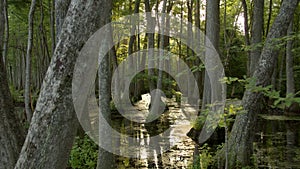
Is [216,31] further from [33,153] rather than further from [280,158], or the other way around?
[33,153]

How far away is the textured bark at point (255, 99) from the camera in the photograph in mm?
5867

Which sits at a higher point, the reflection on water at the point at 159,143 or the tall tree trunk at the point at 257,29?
the tall tree trunk at the point at 257,29

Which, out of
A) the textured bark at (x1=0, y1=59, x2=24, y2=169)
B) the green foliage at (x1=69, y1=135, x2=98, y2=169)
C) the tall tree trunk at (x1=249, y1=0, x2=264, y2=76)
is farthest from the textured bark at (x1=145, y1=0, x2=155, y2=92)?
the textured bark at (x1=0, y1=59, x2=24, y2=169)

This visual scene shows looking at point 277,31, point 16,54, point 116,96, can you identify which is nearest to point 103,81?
point 277,31

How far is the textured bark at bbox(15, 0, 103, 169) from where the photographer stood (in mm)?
A: 2455

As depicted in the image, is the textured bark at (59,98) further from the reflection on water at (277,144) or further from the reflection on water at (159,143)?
the reflection on water at (277,144)

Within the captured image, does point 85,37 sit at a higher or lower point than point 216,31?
lower

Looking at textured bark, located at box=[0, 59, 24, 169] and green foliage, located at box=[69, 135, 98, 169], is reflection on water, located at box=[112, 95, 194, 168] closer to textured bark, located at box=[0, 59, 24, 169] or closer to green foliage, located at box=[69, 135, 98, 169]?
green foliage, located at box=[69, 135, 98, 169]

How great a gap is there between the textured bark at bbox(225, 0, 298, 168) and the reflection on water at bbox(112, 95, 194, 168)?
1.57m

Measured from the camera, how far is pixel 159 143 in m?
10.2

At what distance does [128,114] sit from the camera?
1644cm

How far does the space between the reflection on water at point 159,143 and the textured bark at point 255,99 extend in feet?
5.16

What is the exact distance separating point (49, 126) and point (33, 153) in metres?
0.26

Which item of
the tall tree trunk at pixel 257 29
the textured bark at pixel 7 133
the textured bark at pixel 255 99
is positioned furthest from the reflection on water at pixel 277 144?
the textured bark at pixel 7 133
